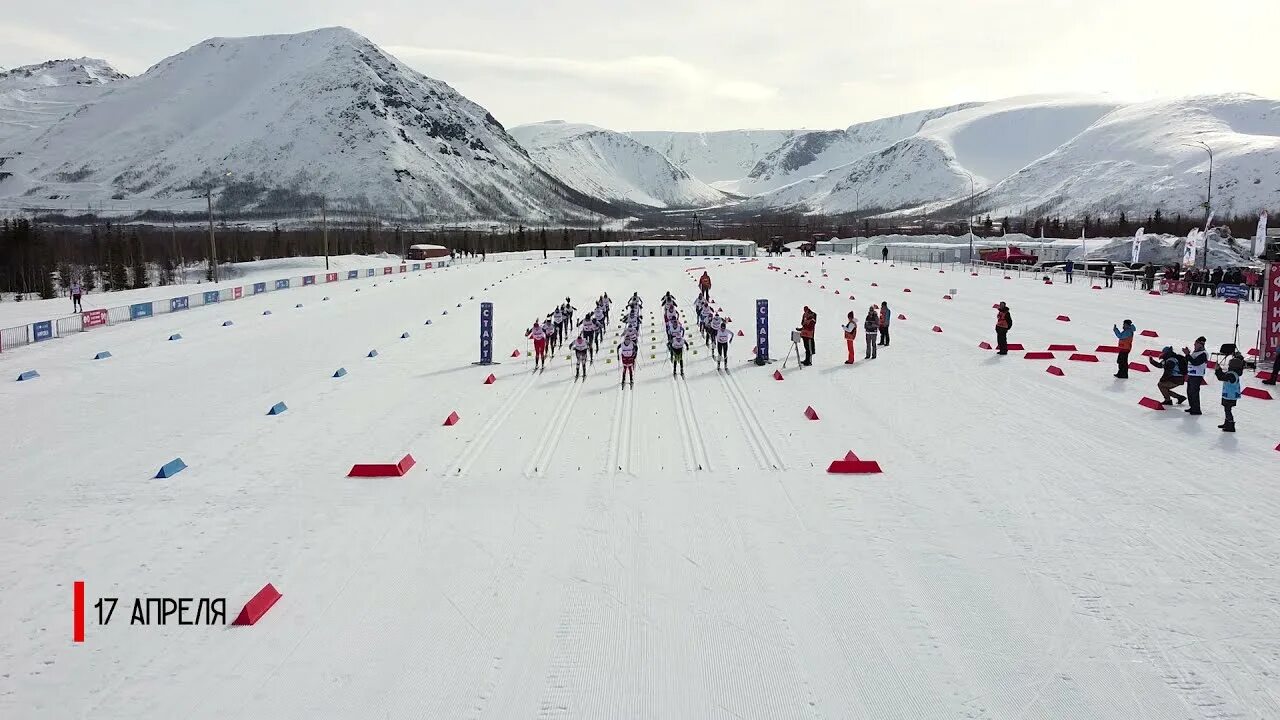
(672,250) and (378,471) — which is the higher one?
(672,250)

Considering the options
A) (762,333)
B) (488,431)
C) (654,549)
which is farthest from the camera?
(762,333)

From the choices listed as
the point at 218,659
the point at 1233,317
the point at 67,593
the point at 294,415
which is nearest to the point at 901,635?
the point at 218,659

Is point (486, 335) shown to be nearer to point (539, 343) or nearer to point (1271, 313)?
point (539, 343)

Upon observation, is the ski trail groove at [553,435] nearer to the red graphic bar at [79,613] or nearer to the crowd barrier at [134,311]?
the red graphic bar at [79,613]

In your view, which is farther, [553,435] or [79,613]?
[553,435]

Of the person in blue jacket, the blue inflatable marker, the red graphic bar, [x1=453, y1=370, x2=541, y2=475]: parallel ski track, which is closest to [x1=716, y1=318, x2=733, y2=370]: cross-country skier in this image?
[x1=453, y1=370, x2=541, y2=475]: parallel ski track

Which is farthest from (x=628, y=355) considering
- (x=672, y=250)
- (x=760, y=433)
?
(x=672, y=250)

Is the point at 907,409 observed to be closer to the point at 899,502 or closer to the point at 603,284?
the point at 899,502
